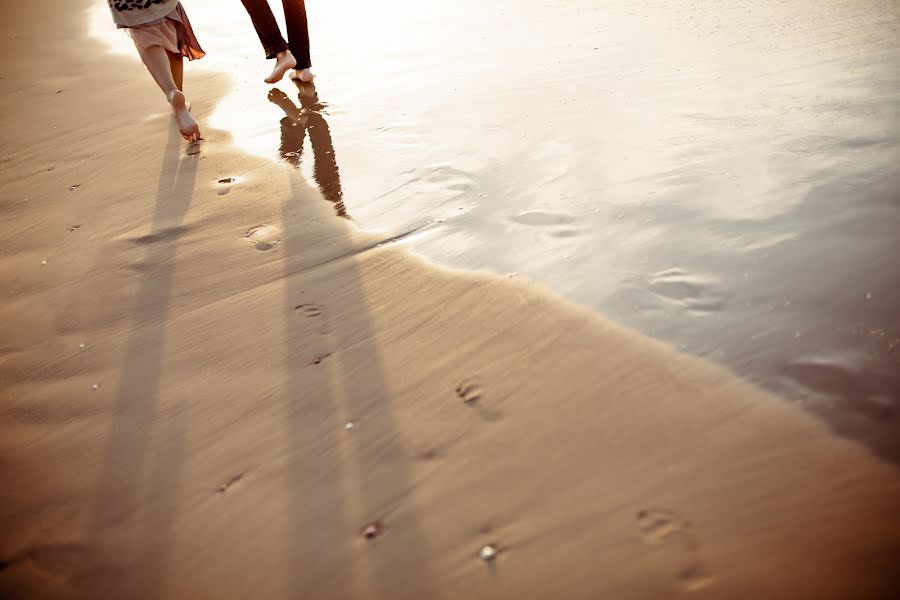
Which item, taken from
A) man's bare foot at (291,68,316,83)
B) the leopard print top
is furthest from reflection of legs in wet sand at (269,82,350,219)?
the leopard print top

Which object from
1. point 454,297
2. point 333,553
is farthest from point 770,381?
point 333,553

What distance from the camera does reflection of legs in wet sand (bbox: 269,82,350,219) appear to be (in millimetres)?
2979

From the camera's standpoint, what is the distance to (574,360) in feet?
6.22

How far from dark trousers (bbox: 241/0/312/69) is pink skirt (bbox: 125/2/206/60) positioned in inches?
14.6

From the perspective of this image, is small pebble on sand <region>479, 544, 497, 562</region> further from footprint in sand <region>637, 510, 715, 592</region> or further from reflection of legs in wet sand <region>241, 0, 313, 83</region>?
reflection of legs in wet sand <region>241, 0, 313, 83</region>

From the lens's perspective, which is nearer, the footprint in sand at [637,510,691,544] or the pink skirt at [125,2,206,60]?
the footprint in sand at [637,510,691,544]

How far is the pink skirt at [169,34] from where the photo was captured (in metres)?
3.60

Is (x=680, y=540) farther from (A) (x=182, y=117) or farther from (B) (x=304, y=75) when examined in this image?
(B) (x=304, y=75)

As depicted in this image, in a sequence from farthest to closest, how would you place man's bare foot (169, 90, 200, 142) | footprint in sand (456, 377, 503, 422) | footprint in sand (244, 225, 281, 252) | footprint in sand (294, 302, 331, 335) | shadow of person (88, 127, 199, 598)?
man's bare foot (169, 90, 200, 142) → footprint in sand (244, 225, 281, 252) → footprint in sand (294, 302, 331, 335) → footprint in sand (456, 377, 503, 422) → shadow of person (88, 127, 199, 598)

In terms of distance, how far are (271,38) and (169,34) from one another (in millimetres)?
553

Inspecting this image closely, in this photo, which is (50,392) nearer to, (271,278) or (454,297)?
(271,278)

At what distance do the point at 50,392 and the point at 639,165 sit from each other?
2171 millimetres

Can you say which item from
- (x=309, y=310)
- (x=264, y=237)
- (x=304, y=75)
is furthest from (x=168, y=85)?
(x=309, y=310)

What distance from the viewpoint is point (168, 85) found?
3.64 meters
